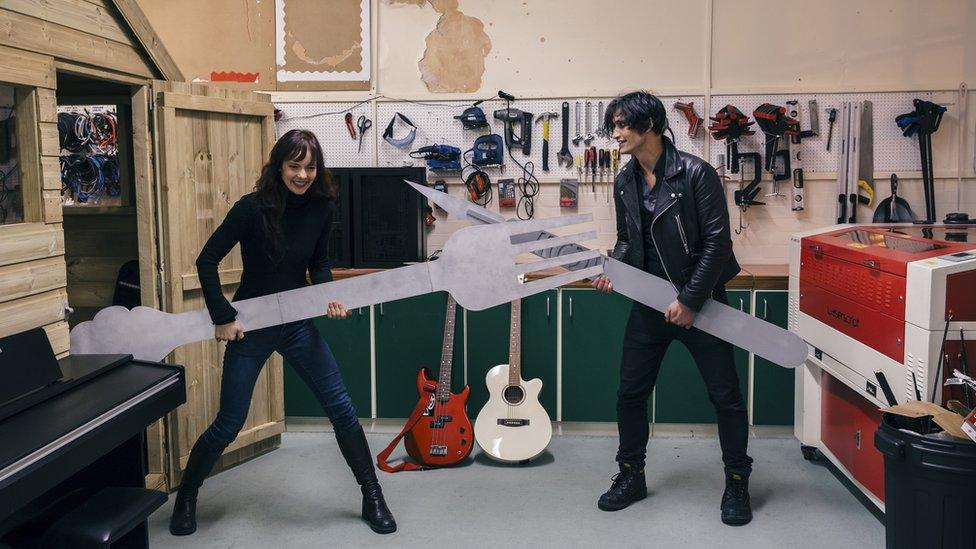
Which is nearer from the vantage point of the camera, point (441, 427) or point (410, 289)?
point (410, 289)

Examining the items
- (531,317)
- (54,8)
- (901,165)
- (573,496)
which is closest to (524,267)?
(573,496)

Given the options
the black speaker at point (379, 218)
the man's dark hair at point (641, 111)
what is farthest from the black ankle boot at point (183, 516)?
the man's dark hair at point (641, 111)

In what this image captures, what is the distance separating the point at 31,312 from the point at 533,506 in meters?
1.93

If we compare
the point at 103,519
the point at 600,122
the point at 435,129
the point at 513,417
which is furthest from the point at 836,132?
the point at 103,519

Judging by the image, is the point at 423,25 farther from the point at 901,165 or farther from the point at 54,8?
the point at 901,165

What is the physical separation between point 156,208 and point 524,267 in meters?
1.60

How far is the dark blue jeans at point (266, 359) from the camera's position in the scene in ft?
9.51

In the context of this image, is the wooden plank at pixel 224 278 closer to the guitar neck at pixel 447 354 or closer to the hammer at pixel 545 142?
the guitar neck at pixel 447 354

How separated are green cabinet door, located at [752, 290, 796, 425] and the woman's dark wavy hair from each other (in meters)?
2.29

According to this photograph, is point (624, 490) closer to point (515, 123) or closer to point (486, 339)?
point (486, 339)

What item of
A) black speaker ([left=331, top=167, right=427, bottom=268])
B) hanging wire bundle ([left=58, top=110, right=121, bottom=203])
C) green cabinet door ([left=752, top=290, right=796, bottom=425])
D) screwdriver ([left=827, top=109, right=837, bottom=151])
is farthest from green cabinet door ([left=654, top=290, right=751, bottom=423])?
hanging wire bundle ([left=58, top=110, right=121, bottom=203])

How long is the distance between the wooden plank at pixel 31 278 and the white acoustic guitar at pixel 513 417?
1929 millimetres

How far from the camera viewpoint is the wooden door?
3.32m

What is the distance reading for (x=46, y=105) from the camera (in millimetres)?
2541
